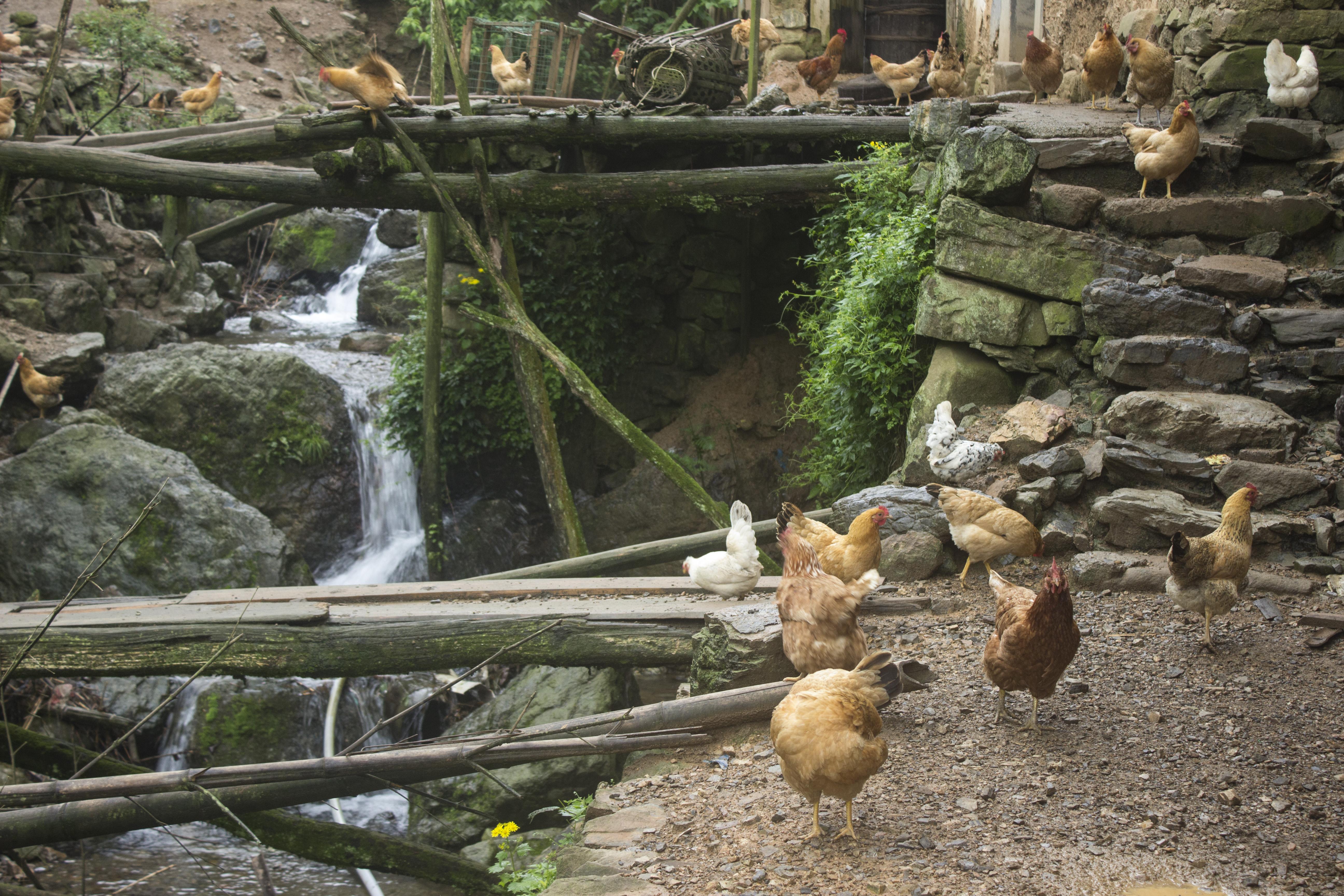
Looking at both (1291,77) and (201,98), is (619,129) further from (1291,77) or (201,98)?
(201,98)

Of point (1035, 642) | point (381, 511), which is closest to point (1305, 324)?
point (1035, 642)

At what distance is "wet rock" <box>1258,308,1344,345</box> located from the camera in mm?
5324

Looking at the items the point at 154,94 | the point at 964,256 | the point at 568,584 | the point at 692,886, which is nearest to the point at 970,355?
the point at 964,256

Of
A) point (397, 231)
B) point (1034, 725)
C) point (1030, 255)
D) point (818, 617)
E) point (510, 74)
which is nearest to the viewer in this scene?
point (1034, 725)

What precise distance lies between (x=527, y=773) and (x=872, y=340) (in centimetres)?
388

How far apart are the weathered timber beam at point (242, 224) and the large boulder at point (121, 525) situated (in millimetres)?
4374

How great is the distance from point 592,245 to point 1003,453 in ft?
21.5

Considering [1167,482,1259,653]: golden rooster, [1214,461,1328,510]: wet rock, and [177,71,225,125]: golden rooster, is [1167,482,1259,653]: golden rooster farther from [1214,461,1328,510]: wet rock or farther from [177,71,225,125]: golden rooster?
[177,71,225,125]: golden rooster

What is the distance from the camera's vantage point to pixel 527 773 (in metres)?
6.04

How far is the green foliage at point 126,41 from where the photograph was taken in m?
14.9

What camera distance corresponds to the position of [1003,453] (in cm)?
560

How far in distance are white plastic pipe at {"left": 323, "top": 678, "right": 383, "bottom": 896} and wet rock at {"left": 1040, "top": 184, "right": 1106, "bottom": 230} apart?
561 centimetres

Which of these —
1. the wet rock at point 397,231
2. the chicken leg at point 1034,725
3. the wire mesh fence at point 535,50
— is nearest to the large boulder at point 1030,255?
the chicken leg at point 1034,725

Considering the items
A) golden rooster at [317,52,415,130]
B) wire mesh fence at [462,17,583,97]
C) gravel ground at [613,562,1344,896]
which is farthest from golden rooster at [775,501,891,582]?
wire mesh fence at [462,17,583,97]
